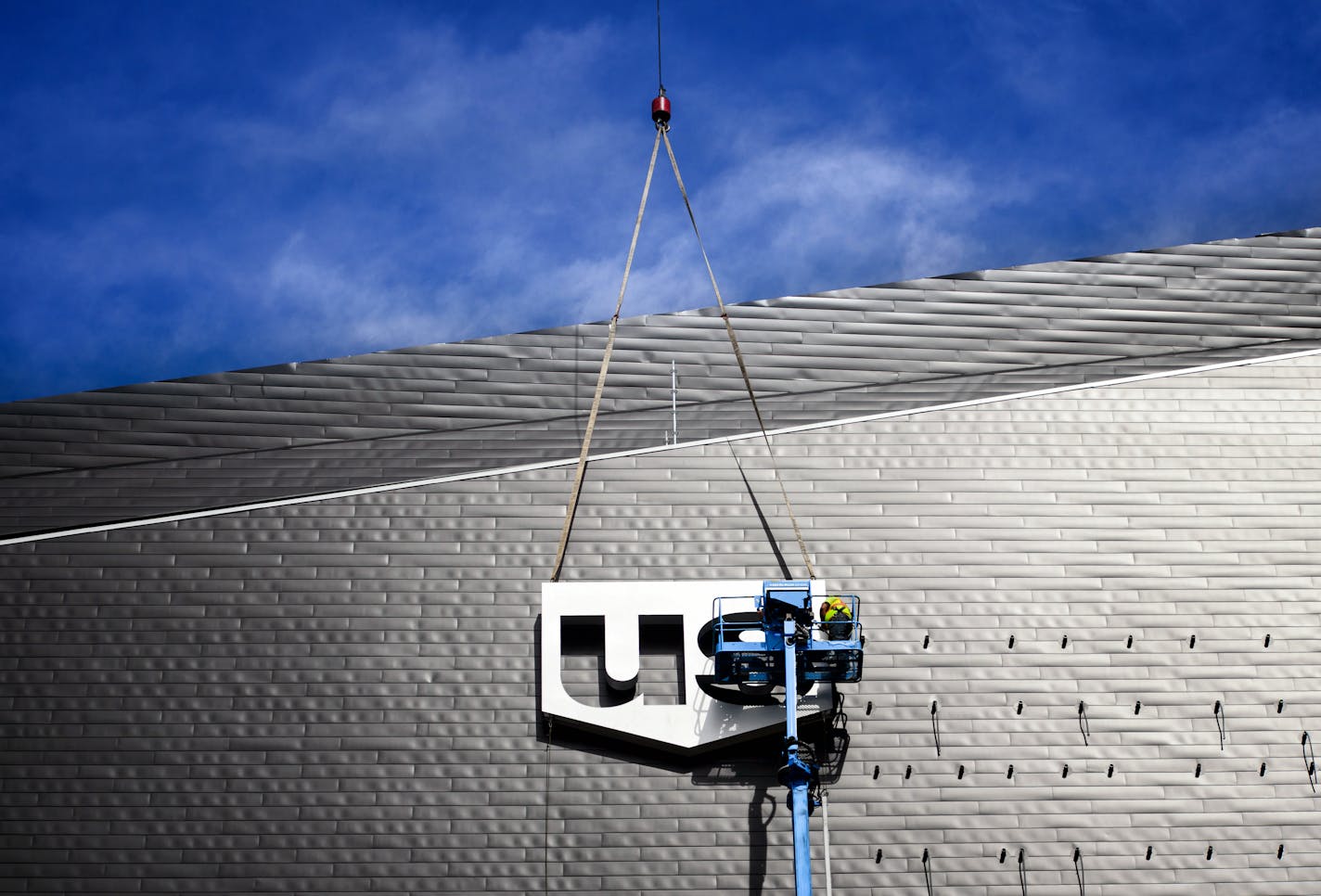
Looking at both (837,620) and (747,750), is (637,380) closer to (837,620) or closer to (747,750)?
(837,620)

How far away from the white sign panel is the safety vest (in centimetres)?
138

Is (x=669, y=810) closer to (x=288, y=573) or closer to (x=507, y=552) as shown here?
(x=507, y=552)

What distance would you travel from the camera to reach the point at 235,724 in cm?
1628

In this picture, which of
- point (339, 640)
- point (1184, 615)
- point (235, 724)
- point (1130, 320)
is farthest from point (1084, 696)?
point (235, 724)

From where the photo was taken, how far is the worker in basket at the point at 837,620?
15141mm

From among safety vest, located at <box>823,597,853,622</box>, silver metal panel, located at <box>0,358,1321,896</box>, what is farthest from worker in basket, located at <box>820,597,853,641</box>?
silver metal panel, located at <box>0,358,1321,896</box>

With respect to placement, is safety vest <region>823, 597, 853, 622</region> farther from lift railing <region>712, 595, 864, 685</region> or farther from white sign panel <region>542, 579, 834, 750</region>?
white sign panel <region>542, 579, 834, 750</region>

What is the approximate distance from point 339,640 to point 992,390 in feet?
31.1

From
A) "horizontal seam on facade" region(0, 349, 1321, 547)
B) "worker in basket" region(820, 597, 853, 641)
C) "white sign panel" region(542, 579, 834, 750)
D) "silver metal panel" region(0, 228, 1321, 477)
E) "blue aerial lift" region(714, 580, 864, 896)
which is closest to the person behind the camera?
"blue aerial lift" region(714, 580, 864, 896)

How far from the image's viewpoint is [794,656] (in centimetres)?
1520

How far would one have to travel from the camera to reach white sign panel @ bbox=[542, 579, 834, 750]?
51.9ft

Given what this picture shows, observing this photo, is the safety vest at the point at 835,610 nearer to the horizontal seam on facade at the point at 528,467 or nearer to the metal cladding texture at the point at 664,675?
the metal cladding texture at the point at 664,675

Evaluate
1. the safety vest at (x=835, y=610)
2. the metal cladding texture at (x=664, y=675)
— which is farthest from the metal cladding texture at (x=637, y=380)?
the safety vest at (x=835, y=610)

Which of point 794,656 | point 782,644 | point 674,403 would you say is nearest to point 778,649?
point 782,644
